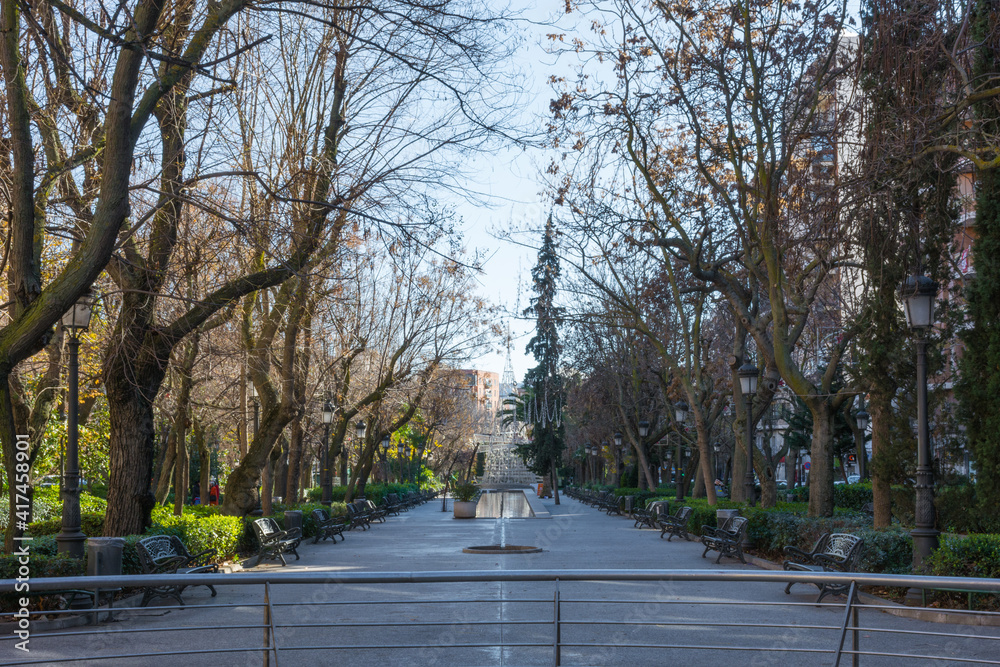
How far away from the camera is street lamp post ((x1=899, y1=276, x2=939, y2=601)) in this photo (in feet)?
40.4

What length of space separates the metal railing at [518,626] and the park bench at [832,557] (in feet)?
1.54

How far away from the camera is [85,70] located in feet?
38.9

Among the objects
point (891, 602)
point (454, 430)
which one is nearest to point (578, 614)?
point (891, 602)

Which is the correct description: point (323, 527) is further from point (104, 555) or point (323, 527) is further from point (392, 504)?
point (392, 504)

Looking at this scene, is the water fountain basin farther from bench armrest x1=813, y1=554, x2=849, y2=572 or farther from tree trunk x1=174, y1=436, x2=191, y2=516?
tree trunk x1=174, y1=436, x2=191, y2=516

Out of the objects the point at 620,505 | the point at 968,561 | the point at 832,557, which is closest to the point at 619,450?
the point at 620,505

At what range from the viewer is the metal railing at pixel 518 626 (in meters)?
5.67

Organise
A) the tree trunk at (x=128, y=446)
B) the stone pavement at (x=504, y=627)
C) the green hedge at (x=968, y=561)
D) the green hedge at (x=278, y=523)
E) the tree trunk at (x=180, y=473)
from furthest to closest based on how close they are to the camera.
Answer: the tree trunk at (x=180, y=473) → the green hedge at (x=278, y=523) → the tree trunk at (x=128, y=446) → the green hedge at (x=968, y=561) → the stone pavement at (x=504, y=627)

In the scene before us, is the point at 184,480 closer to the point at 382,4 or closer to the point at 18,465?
the point at 18,465

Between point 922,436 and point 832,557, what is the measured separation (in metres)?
2.15

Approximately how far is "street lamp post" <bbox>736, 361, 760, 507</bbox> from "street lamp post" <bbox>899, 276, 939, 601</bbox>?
8.49 meters

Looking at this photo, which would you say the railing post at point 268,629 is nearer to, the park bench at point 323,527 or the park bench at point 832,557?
the park bench at point 832,557

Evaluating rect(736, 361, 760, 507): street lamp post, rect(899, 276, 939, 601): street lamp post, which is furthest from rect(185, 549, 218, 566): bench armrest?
rect(736, 361, 760, 507): street lamp post

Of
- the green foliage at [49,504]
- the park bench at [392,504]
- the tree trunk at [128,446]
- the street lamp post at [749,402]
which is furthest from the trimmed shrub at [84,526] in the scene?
the park bench at [392,504]
